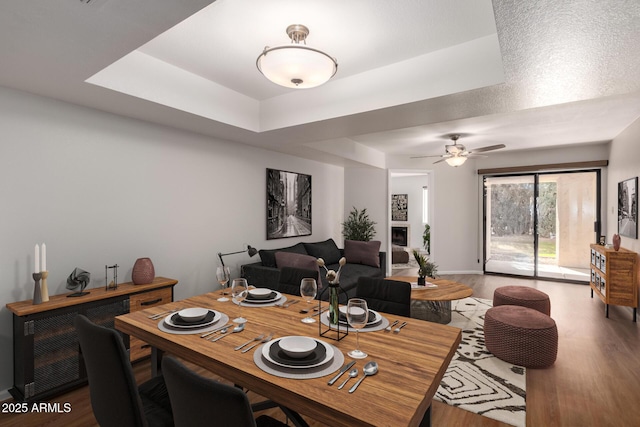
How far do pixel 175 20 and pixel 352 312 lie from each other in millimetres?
1647

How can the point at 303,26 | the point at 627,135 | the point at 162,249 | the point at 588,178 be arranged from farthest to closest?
the point at 588,178 < the point at 627,135 < the point at 162,249 < the point at 303,26

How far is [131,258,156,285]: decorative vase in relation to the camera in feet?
9.91

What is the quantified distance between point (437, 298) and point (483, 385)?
107cm

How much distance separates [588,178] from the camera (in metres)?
6.16

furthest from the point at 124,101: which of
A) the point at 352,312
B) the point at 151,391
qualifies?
the point at 352,312

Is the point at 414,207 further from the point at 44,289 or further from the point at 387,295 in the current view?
the point at 44,289

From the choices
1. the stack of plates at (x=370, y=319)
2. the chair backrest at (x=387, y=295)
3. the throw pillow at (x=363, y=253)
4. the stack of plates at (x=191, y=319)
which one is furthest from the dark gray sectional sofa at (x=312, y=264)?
the stack of plates at (x=191, y=319)

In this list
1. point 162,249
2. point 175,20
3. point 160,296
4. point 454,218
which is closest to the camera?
point 175,20

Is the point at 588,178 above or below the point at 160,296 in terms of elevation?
above

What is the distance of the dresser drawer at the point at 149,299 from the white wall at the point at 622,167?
5693mm

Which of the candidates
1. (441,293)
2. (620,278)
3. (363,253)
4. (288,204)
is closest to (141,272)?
(288,204)

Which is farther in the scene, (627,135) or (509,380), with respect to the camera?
(627,135)

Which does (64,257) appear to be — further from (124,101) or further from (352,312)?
(352,312)

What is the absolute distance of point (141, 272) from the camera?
9.92 feet
